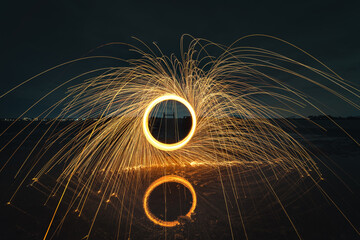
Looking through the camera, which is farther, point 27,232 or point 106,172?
point 106,172

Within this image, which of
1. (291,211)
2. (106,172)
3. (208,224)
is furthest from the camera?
(106,172)

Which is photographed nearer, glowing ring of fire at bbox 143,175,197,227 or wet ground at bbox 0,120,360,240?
wet ground at bbox 0,120,360,240

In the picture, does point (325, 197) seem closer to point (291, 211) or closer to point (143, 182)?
point (291, 211)

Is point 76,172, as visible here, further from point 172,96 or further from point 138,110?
point 172,96

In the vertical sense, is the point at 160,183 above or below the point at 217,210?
above

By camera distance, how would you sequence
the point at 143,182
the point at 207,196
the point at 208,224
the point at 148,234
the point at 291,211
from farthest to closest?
the point at 143,182 → the point at 207,196 → the point at 291,211 → the point at 208,224 → the point at 148,234

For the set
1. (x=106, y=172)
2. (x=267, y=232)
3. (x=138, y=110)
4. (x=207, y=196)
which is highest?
(x=138, y=110)

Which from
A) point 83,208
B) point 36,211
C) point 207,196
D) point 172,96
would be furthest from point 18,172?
point 207,196

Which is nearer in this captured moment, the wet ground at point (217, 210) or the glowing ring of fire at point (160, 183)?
the wet ground at point (217, 210)

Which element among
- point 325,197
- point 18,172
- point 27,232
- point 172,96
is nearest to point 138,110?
point 172,96

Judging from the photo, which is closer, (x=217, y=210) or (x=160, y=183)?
(x=217, y=210)

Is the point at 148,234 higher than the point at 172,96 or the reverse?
the reverse
